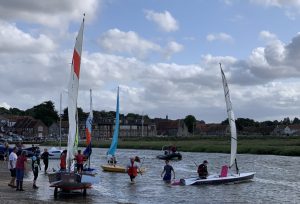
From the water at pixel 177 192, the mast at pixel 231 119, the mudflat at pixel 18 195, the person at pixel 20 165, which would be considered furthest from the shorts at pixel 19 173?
the mast at pixel 231 119

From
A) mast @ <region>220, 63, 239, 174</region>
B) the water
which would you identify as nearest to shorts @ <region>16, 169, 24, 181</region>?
the water

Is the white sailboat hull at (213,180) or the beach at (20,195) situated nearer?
the beach at (20,195)

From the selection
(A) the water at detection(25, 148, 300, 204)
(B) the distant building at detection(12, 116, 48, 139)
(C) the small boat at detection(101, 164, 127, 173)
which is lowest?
(A) the water at detection(25, 148, 300, 204)

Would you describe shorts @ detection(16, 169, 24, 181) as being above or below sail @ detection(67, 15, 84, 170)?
below

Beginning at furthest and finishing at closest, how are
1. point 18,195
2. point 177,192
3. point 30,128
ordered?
point 30,128, point 177,192, point 18,195

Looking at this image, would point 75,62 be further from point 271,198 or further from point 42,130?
point 42,130

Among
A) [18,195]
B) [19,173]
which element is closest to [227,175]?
[19,173]

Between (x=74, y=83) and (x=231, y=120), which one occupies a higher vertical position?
(x=74, y=83)

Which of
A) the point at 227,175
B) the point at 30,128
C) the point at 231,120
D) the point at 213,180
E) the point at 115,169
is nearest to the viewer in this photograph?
the point at 213,180

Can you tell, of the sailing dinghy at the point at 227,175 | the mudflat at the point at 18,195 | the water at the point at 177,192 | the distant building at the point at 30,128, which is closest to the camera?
the mudflat at the point at 18,195

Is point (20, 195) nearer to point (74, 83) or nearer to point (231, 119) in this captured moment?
point (74, 83)

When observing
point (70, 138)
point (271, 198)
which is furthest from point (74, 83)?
point (271, 198)

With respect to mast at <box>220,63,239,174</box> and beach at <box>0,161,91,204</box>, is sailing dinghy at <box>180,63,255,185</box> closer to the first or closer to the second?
mast at <box>220,63,239,174</box>

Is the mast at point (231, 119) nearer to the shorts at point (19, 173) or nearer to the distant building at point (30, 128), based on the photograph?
the shorts at point (19, 173)
